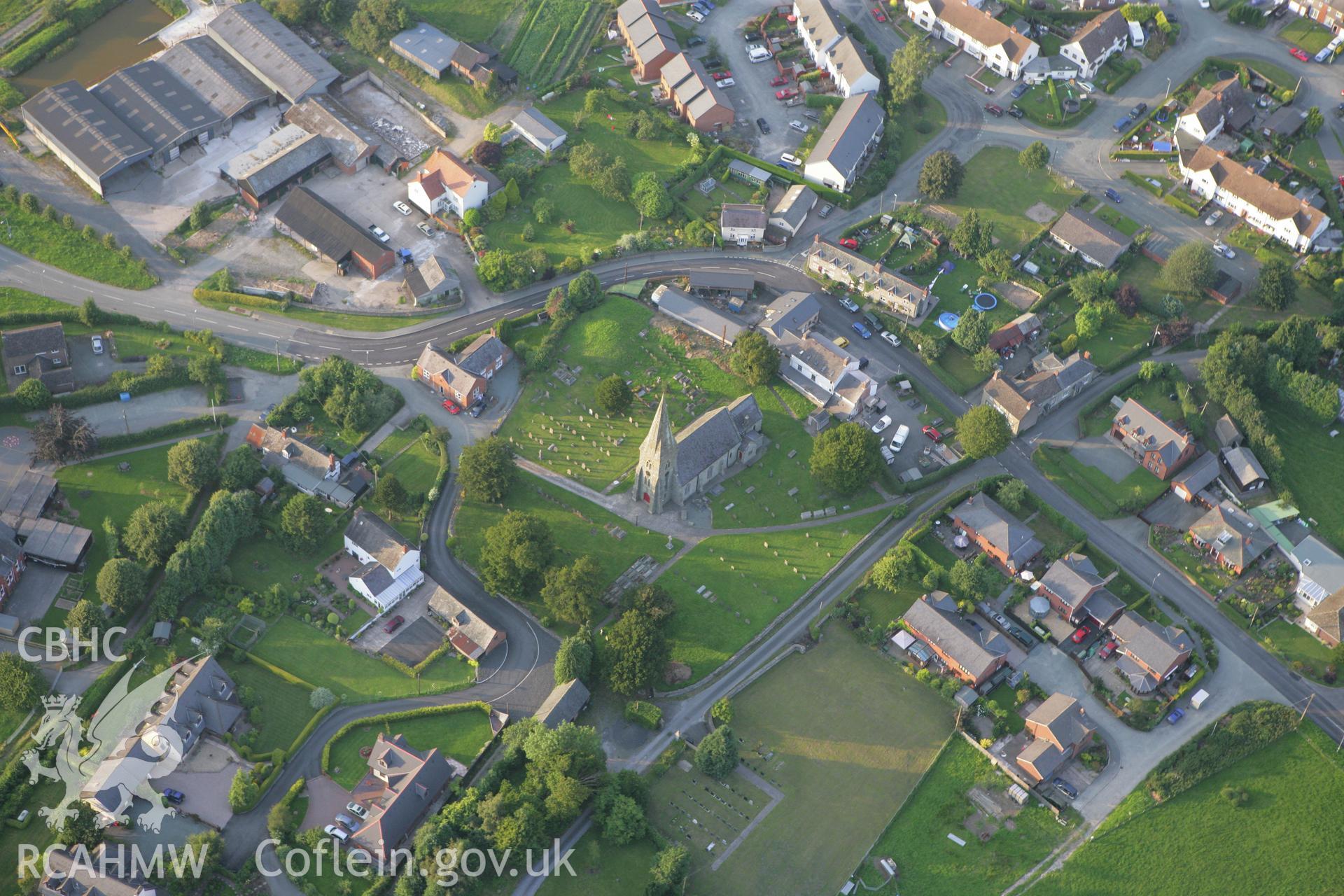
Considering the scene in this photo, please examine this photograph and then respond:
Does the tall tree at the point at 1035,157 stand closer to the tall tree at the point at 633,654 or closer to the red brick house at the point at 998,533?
the red brick house at the point at 998,533

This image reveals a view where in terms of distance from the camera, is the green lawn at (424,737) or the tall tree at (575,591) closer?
the green lawn at (424,737)

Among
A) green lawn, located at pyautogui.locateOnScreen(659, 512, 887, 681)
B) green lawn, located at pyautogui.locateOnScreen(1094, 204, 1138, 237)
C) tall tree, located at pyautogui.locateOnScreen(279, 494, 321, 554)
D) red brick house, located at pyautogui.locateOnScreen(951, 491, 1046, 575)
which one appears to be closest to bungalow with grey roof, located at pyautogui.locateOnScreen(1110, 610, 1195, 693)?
red brick house, located at pyautogui.locateOnScreen(951, 491, 1046, 575)

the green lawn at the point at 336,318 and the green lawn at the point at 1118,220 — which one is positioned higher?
the green lawn at the point at 1118,220

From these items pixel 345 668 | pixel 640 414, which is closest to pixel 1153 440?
pixel 640 414

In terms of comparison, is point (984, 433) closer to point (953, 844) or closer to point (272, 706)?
point (953, 844)

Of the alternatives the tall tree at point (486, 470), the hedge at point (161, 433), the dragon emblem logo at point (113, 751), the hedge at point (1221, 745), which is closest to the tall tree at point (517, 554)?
the tall tree at point (486, 470)
